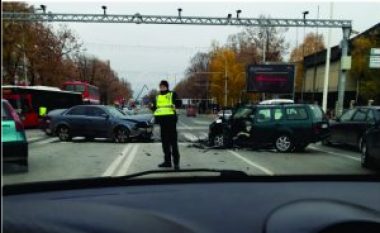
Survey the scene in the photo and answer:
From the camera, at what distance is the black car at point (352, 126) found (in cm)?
1472

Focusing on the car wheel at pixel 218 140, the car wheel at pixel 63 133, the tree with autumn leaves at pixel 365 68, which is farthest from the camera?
the tree with autumn leaves at pixel 365 68

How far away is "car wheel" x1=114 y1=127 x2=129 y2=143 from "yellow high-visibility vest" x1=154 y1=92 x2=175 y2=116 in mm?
6764

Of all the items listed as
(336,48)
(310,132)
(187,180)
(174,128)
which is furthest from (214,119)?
(336,48)

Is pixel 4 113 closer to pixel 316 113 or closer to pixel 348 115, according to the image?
pixel 316 113

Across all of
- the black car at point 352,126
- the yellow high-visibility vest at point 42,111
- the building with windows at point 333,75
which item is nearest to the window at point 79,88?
the yellow high-visibility vest at point 42,111

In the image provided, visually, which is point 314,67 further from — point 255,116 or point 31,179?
point 31,179

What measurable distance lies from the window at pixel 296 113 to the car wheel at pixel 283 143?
713 mm

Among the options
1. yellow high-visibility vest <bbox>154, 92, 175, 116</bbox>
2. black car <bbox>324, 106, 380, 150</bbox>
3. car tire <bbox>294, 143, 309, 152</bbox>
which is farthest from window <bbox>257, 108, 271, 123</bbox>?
yellow high-visibility vest <bbox>154, 92, 175, 116</bbox>

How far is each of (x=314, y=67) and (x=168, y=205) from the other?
21697mm

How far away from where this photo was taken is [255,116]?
14.9m

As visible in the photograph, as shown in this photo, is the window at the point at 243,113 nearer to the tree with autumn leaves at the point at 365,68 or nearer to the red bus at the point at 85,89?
the red bus at the point at 85,89

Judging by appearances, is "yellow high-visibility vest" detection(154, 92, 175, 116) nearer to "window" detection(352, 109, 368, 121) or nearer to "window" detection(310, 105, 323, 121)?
"window" detection(310, 105, 323, 121)

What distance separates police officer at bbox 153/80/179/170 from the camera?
8.68 meters

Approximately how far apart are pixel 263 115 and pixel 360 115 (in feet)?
9.36
